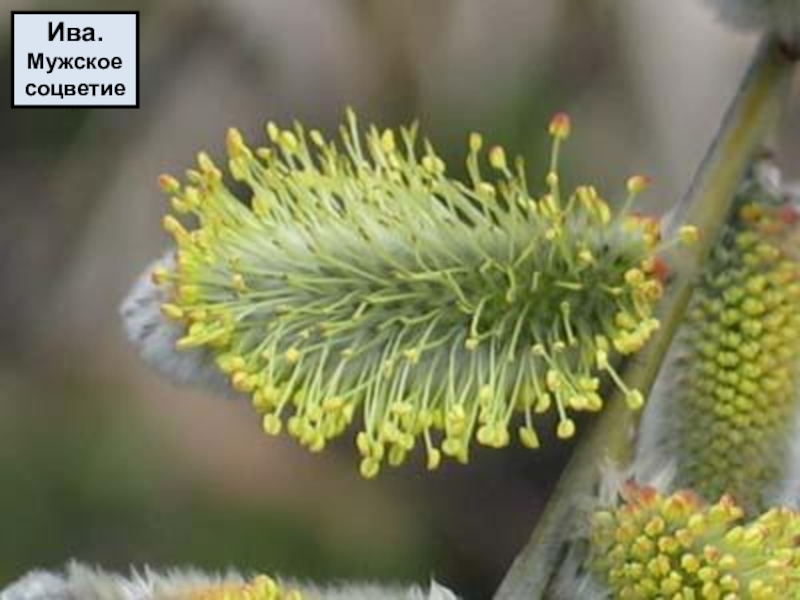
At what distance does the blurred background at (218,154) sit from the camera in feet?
7.42

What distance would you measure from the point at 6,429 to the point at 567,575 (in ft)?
5.42

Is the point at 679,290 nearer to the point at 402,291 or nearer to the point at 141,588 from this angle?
the point at 402,291

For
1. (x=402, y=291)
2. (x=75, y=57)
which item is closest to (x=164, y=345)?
(x=402, y=291)

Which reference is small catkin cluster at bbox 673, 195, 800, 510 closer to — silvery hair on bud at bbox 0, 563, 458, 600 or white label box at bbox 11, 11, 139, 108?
silvery hair on bud at bbox 0, 563, 458, 600

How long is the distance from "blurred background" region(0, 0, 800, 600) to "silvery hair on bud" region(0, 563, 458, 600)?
0.88m

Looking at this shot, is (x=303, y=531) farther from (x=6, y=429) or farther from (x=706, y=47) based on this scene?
(x=706, y=47)

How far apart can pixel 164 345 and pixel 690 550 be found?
0.97 feet

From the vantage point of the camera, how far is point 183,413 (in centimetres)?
267

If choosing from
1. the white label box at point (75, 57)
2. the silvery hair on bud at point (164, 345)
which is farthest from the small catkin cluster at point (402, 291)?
the white label box at point (75, 57)

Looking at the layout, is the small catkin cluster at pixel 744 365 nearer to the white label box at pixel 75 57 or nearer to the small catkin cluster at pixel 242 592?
the small catkin cluster at pixel 242 592

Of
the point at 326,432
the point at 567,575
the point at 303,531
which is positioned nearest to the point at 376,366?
the point at 326,432

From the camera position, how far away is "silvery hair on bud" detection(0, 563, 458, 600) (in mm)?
1107

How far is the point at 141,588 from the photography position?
1136 mm

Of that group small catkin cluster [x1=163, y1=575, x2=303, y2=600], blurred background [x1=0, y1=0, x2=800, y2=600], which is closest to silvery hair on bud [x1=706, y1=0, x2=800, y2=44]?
small catkin cluster [x1=163, y1=575, x2=303, y2=600]
